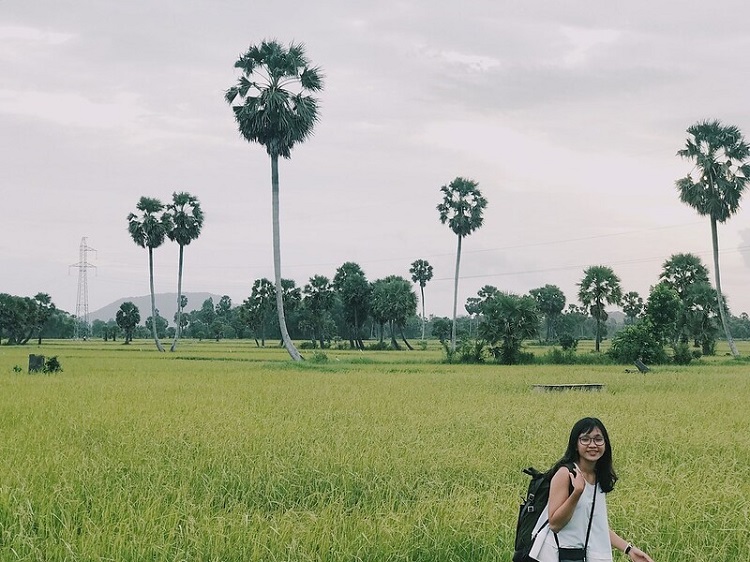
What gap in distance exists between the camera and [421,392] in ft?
69.2

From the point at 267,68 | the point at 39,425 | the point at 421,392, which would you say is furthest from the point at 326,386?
the point at 267,68

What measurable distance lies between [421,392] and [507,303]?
882 inches

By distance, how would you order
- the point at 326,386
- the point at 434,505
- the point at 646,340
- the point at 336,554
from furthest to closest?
the point at 646,340, the point at 326,386, the point at 434,505, the point at 336,554

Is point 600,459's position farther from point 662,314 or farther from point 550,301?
point 550,301

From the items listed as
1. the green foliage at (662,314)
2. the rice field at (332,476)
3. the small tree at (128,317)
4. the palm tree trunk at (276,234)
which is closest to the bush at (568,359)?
the green foliage at (662,314)

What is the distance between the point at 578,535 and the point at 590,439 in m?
0.56

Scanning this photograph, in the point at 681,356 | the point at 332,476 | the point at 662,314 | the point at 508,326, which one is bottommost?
the point at 332,476

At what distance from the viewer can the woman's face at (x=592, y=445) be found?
436 cm

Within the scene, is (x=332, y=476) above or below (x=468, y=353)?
below

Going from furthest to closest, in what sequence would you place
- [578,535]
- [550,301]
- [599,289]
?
[550,301], [599,289], [578,535]

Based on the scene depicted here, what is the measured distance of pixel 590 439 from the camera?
173 inches

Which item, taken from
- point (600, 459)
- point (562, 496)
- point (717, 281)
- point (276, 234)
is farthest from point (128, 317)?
point (562, 496)

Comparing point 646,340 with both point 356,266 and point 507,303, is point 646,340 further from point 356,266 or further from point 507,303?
point 356,266

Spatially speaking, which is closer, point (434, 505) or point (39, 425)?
point (434, 505)
